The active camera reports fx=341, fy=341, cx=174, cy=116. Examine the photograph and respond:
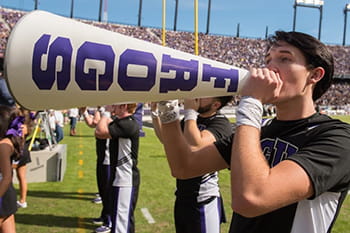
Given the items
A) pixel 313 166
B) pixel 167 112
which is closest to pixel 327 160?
pixel 313 166

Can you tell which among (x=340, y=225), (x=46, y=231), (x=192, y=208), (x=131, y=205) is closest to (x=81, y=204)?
(x=46, y=231)

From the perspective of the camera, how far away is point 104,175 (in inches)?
200

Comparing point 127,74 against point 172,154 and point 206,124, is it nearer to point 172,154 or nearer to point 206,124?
point 172,154

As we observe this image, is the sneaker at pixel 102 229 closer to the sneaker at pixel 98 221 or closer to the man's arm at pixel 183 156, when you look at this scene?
the sneaker at pixel 98 221

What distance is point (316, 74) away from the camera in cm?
151

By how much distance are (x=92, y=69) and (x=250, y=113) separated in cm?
63

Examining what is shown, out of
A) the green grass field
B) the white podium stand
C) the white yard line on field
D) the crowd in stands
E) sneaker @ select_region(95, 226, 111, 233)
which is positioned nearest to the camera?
sneaker @ select_region(95, 226, 111, 233)

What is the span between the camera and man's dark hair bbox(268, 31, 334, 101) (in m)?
1.48

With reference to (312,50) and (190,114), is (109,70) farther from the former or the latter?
(190,114)

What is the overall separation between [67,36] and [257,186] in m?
0.88

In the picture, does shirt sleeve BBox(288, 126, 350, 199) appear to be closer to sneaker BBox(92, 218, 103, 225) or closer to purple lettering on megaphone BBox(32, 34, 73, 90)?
purple lettering on megaphone BBox(32, 34, 73, 90)

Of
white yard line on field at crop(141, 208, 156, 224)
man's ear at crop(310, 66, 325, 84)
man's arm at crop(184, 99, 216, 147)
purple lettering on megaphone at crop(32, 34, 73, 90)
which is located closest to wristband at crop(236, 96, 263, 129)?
man's ear at crop(310, 66, 325, 84)

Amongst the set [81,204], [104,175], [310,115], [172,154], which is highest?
[310,115]

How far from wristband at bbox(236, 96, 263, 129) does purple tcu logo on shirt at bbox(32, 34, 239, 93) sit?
0.35 feet
